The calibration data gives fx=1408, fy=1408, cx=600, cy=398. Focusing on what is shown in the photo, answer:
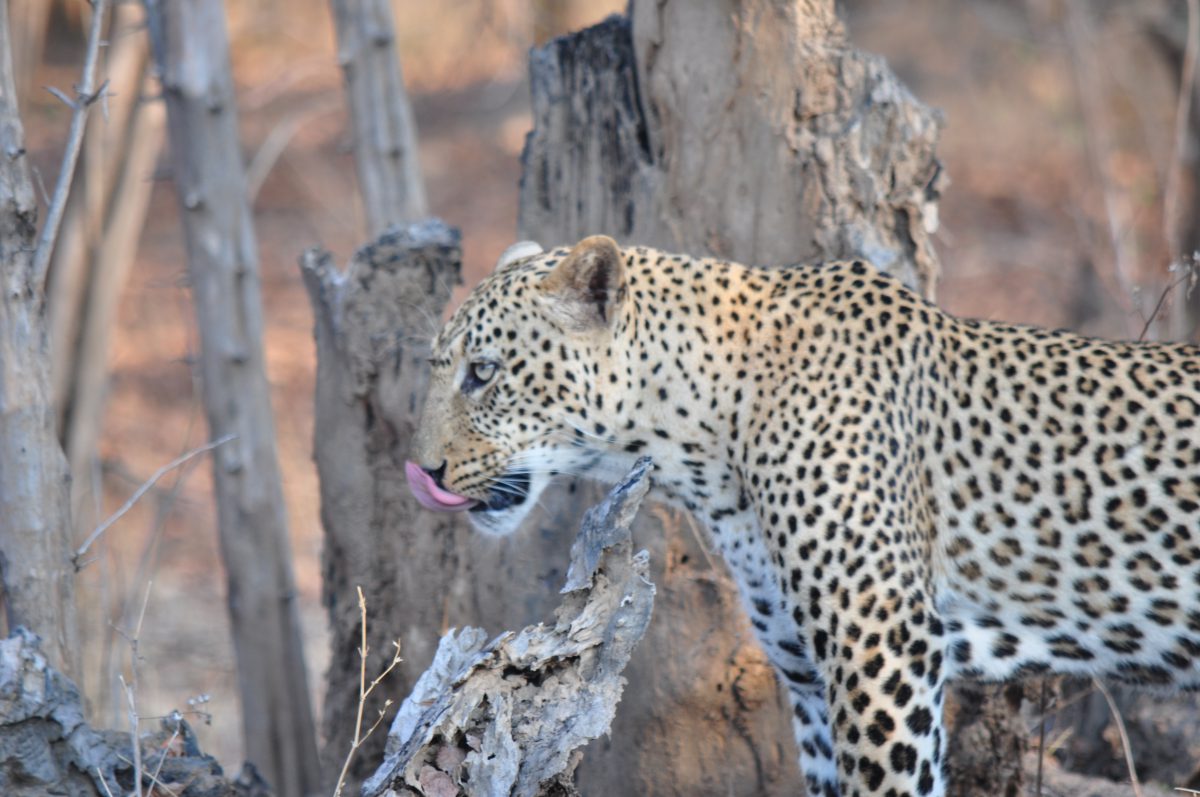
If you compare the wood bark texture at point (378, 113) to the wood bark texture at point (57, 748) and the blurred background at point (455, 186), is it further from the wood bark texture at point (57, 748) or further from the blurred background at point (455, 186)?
the wood bark texture at point (57, 748)

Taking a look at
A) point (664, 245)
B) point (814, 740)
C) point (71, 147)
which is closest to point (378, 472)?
point (664, 245)

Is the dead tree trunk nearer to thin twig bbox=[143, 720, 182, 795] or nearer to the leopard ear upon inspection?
thin twig bbox=[143, 720, 182, 795]

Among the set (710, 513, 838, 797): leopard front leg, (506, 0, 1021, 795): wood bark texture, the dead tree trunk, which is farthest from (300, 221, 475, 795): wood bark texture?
the dead tree trunk

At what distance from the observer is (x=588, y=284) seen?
5301 mm

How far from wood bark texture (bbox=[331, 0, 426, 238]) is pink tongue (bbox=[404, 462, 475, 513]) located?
392 centimetres

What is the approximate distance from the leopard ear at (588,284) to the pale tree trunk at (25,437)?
6.28 ft

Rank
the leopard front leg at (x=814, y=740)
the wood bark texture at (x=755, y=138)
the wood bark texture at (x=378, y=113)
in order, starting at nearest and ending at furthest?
the leopard front leg at (x=814, y=740)
the wood bark texture at (x=755, y=138)
the wood bark texture at (x=378, y=113)

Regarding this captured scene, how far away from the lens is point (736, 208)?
651 centimetres

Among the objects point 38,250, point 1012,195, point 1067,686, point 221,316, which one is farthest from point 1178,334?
point 1012,195

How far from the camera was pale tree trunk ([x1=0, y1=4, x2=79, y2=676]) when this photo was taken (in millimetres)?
5141

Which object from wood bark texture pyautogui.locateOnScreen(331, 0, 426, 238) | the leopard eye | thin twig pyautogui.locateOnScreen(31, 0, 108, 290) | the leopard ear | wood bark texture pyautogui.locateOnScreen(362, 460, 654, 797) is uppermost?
wood bark texture pyautogui.locateOnScreen(331, 0, 426, 238)

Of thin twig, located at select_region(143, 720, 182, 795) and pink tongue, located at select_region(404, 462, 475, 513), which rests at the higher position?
pink tongue, located at select_region(404, 462, 475, 513)

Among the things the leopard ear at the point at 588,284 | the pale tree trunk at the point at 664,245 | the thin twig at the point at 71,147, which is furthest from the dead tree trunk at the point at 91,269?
the leopard ear at the point at 588,284

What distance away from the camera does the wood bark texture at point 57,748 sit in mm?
4902
